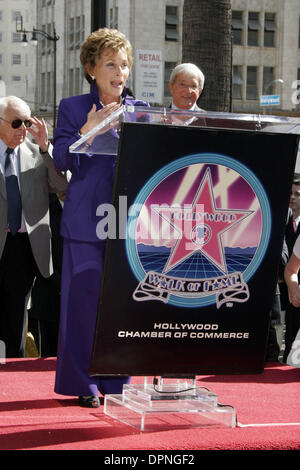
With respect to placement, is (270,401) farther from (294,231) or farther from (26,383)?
(294,231)

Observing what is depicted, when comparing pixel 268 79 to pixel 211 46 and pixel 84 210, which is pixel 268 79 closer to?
pixel 211 46

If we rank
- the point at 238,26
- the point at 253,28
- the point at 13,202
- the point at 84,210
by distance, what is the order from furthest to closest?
1. the point at 253,28
2. the point at 238,26
3. the point at 13,202
4. the point at 84,210

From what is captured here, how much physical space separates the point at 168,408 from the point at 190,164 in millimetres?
1208

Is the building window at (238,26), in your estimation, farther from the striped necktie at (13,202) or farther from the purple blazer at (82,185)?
the purple blazer at (82,185)

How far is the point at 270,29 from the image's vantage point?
68.1 m

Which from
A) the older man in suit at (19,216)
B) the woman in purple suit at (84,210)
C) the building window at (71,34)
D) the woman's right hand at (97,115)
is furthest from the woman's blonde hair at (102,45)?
the building window at (71,34)

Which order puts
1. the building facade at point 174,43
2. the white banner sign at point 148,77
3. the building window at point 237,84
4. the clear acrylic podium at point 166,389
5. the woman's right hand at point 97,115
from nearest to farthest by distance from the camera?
the clear acrylic podium at point 166,389 < the woman's right hand at point 97,115 < the white banner sign at point 148,77 < the building facade at point 174,43 < the building window at point 237,84

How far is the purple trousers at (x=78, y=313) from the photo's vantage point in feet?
16.6

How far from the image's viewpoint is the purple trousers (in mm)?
5055

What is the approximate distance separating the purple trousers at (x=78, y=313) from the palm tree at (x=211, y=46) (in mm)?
6377

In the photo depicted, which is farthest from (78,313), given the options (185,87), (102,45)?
(185,87)

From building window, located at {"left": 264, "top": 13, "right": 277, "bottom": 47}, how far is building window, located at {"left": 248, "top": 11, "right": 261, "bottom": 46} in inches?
24.1

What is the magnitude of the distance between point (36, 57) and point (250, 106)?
21.6m

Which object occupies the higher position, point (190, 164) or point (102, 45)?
point (102, 45)
